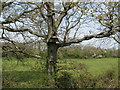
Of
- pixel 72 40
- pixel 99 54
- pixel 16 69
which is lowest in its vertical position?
pixel 16 69

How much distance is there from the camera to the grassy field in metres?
5.35

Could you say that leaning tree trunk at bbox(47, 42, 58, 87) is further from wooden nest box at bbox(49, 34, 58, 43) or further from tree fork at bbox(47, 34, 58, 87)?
wooden nest box at bbox(49, 34, 58, 43)

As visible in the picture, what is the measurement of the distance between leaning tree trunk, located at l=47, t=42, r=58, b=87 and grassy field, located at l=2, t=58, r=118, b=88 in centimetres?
16

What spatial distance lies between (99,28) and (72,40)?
39.2 inches

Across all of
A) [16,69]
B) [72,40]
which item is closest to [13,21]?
[16,69]

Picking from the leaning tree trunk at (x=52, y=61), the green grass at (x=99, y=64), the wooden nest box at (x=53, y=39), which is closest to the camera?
the leaning tree trunk at (x=52, y=61)

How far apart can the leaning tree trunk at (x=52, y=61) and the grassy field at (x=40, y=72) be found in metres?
0.16

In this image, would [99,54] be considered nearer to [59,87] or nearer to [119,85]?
[119,85]

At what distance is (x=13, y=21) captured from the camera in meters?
5.47

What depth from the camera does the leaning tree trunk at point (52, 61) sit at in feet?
17.5

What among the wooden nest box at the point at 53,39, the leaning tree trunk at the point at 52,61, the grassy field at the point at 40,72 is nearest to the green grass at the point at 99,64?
the grassy field at the point at 40,72

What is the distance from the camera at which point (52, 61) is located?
5672 mm

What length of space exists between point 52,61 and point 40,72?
1.76 ft

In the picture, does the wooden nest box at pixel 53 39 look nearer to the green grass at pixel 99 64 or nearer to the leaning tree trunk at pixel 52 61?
the leaning tree trunk at pixel 52 61
